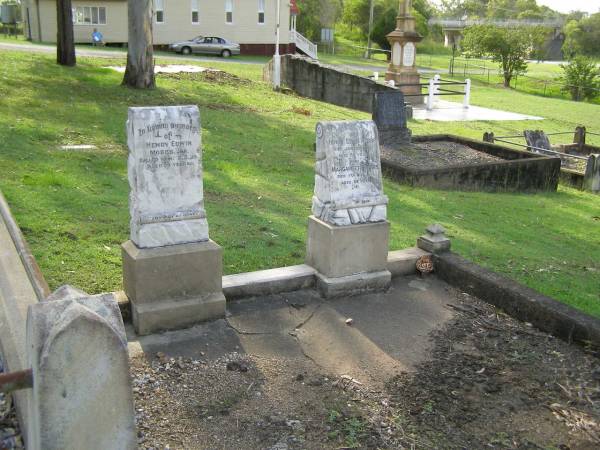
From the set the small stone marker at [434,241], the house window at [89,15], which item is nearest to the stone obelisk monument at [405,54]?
the house window at [89,15]

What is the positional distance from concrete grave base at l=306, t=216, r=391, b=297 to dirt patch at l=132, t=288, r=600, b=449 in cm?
126

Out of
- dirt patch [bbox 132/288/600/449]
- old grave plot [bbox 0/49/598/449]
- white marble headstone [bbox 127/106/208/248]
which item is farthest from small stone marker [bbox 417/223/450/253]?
white marble headstone [bbox 127/106/208/248]

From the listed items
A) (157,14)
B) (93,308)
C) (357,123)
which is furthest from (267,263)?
(157,14)

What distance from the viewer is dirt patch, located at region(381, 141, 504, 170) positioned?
1455 centimetres

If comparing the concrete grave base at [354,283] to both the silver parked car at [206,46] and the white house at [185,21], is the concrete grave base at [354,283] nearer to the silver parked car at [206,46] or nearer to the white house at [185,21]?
the white house at [185,21]

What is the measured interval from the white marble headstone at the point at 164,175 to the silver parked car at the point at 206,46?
36298 millimetres

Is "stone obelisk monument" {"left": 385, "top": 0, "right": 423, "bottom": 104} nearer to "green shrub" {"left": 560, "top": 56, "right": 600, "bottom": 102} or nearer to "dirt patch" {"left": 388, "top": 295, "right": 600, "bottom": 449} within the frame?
"green shrub" {"left": 560, "top": 56, "right": 600, "bottom": 102}

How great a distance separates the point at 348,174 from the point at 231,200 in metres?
3.76

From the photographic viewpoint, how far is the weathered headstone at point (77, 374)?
2.88m

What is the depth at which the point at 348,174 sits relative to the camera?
6719 millimetres

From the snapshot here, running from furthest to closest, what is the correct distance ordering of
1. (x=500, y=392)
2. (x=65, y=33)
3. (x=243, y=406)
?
(x=65, y=33) < (x=500, y=392) < (x=243, y=406)

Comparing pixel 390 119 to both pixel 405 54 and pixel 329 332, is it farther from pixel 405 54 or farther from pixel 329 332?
pixel 405 54

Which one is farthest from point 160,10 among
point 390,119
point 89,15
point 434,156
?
point 434,156

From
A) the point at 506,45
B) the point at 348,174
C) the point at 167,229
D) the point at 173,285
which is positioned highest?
the point at 506,45
